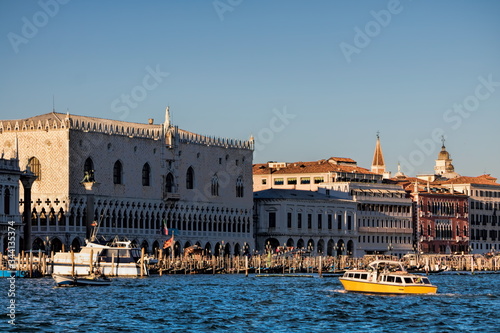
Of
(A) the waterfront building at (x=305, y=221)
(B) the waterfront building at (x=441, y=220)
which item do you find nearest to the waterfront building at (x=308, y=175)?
(A) the waterfront building at (x=305, y=221)

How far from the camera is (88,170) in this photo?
333ft

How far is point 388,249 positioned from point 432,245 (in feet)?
35.3

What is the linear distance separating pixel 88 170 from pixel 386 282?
39657mm

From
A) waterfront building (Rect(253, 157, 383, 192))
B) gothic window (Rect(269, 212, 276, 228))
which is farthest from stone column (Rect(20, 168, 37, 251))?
waterfront building (Rect(253, 157, 383, 192))

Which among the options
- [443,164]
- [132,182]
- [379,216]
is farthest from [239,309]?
[443,164]

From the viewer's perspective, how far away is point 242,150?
117 metres

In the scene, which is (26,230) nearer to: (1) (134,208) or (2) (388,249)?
(1) (134,208)

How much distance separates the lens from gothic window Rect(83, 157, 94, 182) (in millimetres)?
100625

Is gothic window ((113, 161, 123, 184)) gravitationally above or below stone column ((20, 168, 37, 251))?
above

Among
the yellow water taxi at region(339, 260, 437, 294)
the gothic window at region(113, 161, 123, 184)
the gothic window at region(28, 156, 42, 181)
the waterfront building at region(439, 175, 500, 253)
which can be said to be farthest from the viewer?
the waterfront building at region(439, 175, 500, 253)

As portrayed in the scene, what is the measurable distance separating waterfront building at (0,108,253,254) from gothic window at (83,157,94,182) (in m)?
0.07

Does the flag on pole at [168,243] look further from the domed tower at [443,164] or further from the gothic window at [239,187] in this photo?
the domed tower at [443,164]

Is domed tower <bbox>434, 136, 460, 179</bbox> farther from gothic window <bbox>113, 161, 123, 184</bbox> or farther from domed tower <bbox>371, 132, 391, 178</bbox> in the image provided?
gothic window <bbox>113, 161, 123, 184</bbox>

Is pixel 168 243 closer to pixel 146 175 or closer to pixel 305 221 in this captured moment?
pixel 146 175
